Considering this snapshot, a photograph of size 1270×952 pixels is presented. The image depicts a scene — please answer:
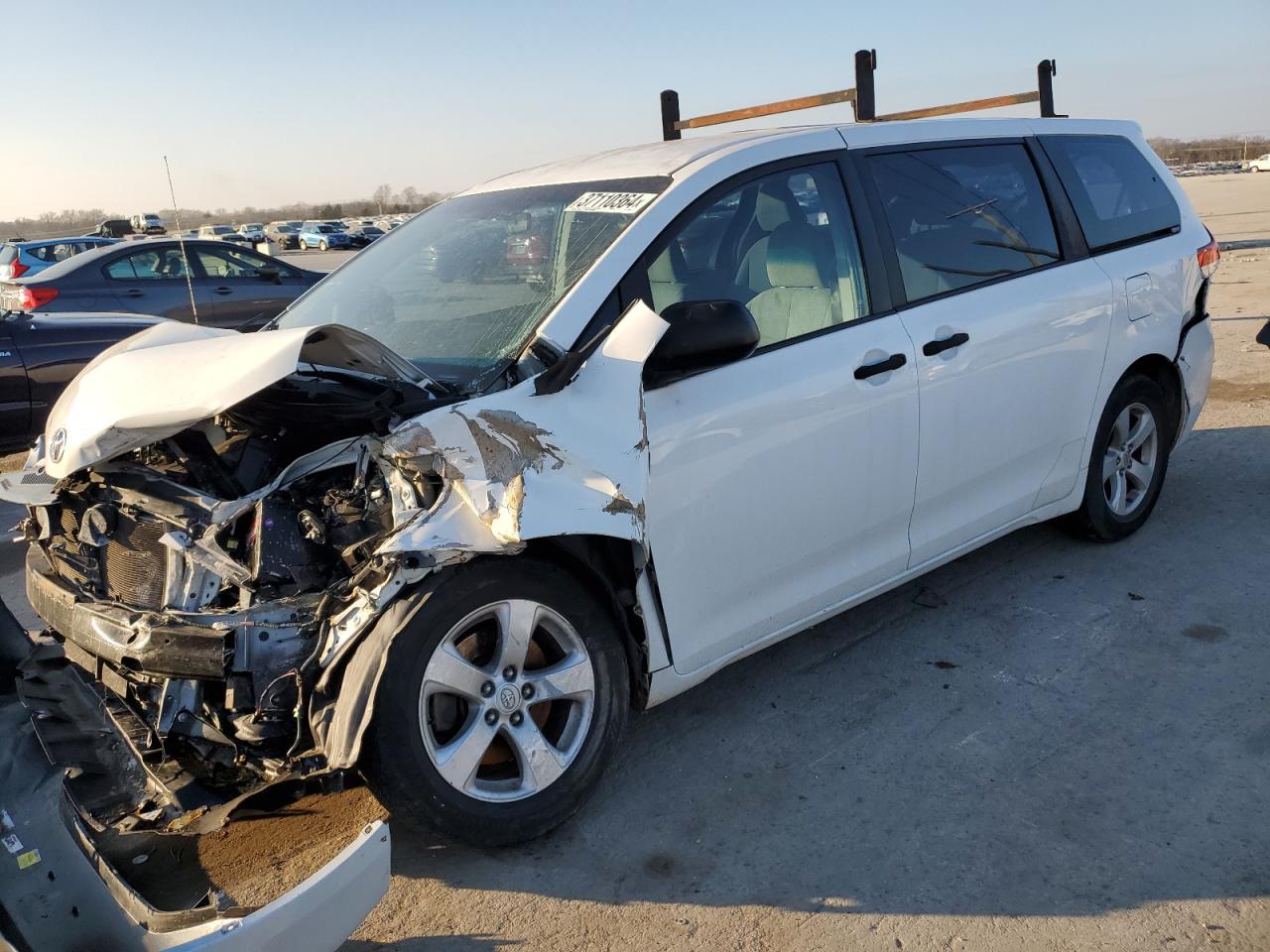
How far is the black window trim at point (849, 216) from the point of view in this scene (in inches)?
122

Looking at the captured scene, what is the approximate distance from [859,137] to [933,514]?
1382 millimetres

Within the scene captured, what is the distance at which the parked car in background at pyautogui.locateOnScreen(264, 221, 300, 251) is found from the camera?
53.8m

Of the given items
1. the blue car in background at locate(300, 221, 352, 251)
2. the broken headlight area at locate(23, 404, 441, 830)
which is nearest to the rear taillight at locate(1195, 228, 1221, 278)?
the broken headlight area at locate(23, 404, 441, 830)

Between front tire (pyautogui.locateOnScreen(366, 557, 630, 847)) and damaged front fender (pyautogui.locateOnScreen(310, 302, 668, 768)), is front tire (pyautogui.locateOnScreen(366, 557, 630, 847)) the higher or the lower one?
the lower one

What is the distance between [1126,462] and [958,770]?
89.2 inches

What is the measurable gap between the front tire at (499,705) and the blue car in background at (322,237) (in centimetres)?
4762

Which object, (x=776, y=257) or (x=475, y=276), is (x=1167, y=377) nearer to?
(x=776, y=257)

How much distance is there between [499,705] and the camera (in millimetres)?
2801

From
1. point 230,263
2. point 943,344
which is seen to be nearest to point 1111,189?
point 943,344

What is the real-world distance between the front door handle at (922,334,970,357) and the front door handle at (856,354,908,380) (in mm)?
118

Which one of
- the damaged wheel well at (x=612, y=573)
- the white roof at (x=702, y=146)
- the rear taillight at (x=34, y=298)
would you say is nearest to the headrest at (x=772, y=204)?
the white roof at (x=702, y=146)

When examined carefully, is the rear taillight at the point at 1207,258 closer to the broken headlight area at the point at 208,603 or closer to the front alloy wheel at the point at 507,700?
the front alloy wheel at the point at 507,700

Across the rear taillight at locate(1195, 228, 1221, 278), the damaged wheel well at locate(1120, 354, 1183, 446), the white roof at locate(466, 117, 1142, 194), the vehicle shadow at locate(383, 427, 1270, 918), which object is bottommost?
the vehicle shadow at locate(383, 427, 1270, 918)

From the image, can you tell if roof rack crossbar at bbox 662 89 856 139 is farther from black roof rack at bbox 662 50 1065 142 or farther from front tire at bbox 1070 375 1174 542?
front tire at bbox 1070 375 1174 542
